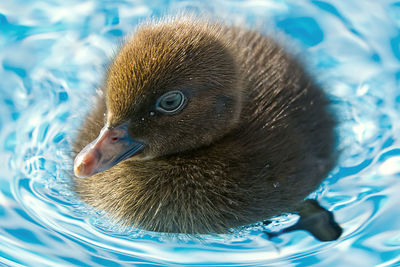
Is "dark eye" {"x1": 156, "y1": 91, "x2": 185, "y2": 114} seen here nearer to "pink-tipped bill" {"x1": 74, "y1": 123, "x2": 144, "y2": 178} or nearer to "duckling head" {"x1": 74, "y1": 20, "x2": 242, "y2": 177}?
"duckling head" {"x1": 74, "y1": 20, "x2": 242, "y2": 177}

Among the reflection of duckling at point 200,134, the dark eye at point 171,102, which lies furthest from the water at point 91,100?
the dark eye at point 171,102

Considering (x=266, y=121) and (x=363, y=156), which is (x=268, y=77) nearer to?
(x=266, y=121)

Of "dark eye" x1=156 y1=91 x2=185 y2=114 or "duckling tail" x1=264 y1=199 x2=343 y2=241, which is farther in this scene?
"duckling tail" x1=264 y1=199 x2=343 y2=241

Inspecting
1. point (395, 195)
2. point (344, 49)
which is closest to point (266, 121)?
point (395, 195)

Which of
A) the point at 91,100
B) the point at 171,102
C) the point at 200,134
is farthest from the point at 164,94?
the point at 91,100

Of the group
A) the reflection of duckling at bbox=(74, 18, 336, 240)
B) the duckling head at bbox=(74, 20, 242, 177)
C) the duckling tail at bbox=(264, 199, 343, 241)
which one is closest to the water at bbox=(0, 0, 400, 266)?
the duckling tail at bbox=(264, 199, 343, 241)

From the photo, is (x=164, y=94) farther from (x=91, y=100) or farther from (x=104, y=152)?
(x=91, y=100)

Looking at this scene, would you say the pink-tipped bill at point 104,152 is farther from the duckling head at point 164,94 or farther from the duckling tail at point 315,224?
the duckling tail at point 315,224

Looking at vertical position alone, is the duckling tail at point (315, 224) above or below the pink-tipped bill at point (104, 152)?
above
